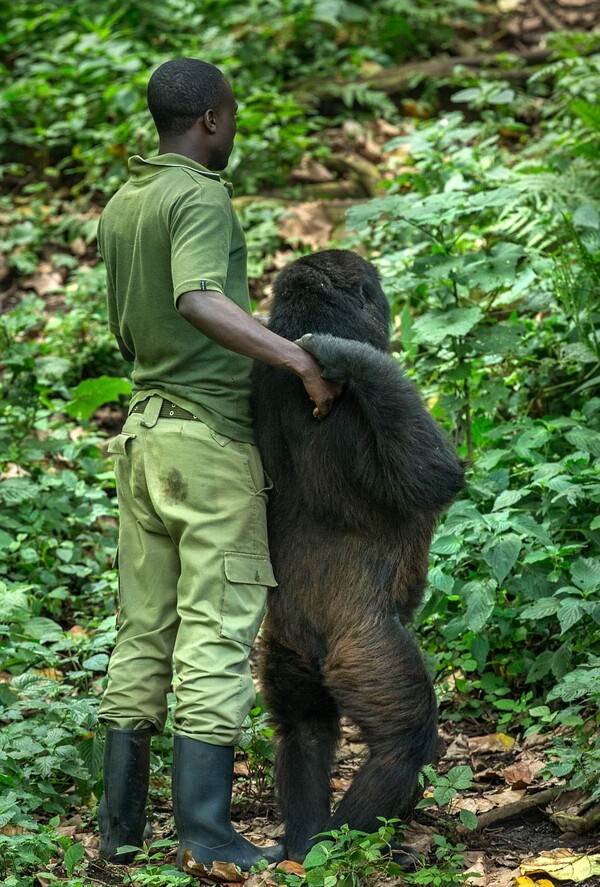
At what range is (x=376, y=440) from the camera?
325 cm

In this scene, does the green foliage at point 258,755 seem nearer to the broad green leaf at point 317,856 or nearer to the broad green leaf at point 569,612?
the broad green leaf at point 317,856

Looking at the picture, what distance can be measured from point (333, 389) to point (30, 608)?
225 cm

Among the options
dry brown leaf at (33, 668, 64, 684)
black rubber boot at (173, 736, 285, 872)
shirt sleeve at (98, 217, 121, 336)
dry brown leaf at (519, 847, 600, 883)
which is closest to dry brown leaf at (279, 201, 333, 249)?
dry brown leaf at (33, 668, 64, 684)

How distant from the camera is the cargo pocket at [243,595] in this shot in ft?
10.8

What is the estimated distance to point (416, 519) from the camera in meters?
3.35

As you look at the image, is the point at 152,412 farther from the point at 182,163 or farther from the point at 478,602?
the point at 478,602

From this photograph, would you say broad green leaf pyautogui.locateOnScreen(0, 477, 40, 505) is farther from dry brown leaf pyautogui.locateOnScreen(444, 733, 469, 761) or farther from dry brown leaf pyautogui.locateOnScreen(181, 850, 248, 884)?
dry brown leaf pyautogui.locateOnScreen(181, 850, 248, 884)

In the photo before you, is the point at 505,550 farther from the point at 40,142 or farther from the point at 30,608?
the point at 40,142

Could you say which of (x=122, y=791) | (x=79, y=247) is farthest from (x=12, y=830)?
(x=79, y=247)

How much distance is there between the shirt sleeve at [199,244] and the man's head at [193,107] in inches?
10.5

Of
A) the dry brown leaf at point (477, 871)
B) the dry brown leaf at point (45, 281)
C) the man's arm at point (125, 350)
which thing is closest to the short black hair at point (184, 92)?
the man's arm at point (125, 350)

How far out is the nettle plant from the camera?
164 inches

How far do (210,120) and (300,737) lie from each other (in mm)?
1968

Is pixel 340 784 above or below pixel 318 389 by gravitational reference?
below
